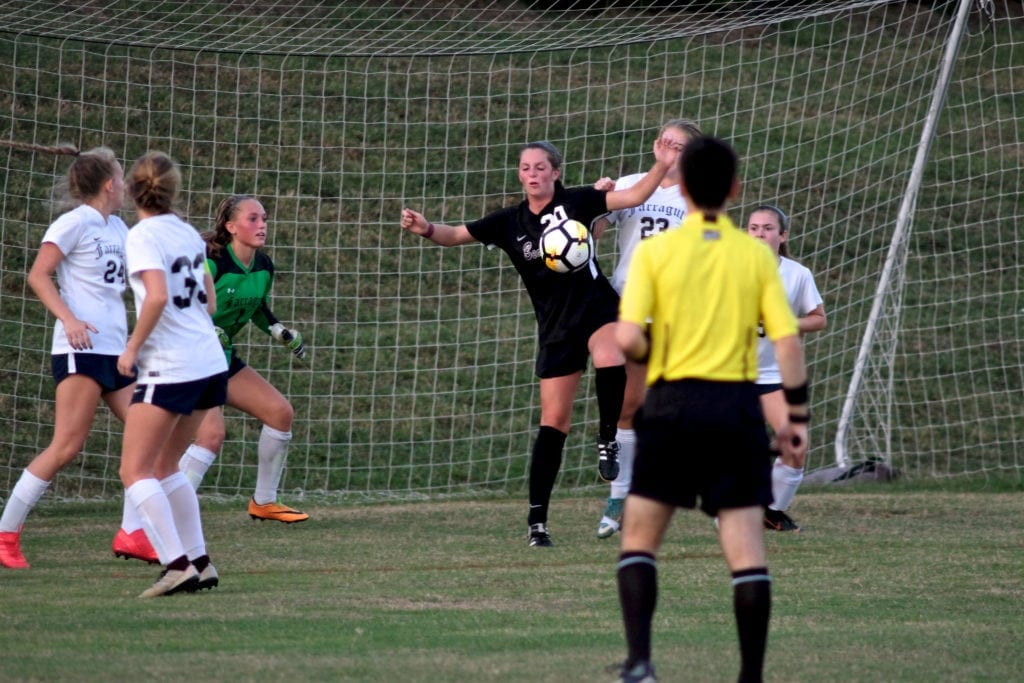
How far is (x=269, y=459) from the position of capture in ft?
28.0

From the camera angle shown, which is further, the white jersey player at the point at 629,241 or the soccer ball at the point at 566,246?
the white jersey player at the point at 629,241

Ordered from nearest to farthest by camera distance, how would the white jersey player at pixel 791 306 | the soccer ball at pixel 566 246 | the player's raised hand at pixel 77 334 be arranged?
1. the player's raised hand at pixel 77 334
2. the soccer ball at pixel 566 246
3. the white jersey player at pixel 791 306

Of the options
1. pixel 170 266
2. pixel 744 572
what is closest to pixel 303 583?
pixel 170 266

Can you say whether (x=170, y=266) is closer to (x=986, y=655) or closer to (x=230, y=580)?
(x=230, y=580)

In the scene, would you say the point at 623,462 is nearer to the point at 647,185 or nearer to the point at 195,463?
the point at 647,185

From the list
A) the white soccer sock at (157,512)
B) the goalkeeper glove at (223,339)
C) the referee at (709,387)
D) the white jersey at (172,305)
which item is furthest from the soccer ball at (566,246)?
the referee at (709,387)

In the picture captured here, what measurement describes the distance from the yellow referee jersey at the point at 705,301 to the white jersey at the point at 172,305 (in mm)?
2292

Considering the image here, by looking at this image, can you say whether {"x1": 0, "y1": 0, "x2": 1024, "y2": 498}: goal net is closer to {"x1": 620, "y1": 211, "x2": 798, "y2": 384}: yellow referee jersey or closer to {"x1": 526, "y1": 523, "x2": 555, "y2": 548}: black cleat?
{"x1": 526, "y1": 523, "x2": 555, "y2": 548}: black cleat

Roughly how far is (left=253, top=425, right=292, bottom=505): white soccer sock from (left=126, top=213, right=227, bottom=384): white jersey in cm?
259

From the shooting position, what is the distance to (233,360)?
8281 mm

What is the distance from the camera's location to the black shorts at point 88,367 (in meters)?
6.73

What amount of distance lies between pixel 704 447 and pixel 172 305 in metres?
2.56

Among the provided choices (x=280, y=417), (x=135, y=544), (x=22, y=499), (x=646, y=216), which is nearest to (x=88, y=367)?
(x=22, y=499)

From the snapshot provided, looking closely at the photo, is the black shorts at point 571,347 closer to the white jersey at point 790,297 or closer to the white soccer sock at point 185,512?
the white jersey at point 790,297
